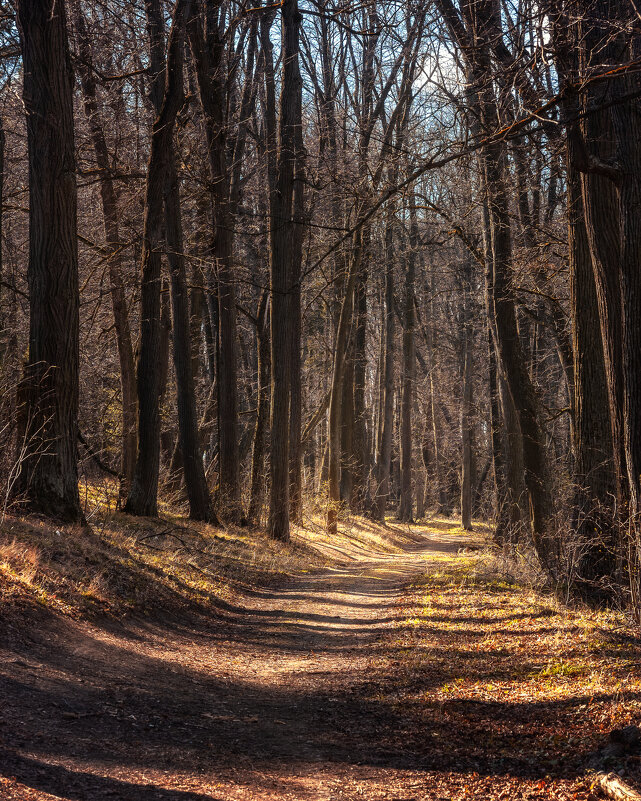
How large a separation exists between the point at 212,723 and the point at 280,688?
49.7 inches

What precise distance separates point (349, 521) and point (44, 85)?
17506mm

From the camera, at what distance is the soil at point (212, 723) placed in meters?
3.80

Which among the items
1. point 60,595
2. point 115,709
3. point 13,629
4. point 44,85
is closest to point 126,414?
point 44,85

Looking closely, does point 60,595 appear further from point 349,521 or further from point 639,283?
point 349,521

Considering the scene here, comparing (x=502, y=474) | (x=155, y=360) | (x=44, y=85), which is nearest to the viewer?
(x=44, y=85)

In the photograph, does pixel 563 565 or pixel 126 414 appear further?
pixel 126 414

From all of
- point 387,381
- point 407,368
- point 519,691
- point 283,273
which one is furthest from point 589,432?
point 407,368

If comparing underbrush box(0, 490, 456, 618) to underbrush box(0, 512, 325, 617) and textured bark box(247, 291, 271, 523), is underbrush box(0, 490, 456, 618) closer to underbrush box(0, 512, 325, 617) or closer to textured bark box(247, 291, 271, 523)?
underbrush box(0, 512, 325, 617)

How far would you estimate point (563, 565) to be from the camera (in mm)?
8508

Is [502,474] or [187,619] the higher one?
[502,474]

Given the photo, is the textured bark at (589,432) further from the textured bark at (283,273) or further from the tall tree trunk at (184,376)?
the tall tree trunk at (184,376)

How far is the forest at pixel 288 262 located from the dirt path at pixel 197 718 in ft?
0.38

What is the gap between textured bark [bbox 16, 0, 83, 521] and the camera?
28.2 feet

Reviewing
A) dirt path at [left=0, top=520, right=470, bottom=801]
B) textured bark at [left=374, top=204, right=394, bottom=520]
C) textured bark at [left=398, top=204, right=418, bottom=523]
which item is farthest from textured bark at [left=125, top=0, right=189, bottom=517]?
textured bark at [left=398, top=204, right=418, bottom=523]
